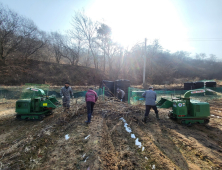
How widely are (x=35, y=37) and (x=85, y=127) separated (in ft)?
80.1

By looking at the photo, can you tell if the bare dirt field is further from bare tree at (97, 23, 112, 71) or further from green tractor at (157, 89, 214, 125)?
bare tree at (97, 23, 112, 71)

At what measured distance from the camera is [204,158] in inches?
109

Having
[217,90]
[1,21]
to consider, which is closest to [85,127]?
[217,90]

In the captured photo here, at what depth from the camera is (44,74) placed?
20062mm

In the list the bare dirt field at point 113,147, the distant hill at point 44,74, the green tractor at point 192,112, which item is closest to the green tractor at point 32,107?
the bare dirt field at point 113,147

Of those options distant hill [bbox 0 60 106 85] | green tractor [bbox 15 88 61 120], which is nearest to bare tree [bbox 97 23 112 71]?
distant hill [bbox 0 60 106 85]

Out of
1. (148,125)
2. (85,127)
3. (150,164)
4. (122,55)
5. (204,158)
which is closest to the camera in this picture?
(150,164)

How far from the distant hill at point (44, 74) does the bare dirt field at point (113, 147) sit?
1581 cm

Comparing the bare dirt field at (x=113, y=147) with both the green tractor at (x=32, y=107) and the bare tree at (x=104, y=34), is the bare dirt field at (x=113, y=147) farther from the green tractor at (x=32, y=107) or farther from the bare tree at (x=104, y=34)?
the bare tree at (x=104, y=34)

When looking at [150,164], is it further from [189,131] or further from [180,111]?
[180,111]

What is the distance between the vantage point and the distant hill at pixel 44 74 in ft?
57.5

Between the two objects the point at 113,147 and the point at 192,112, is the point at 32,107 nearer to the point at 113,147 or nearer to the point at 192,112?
the point at 113,147

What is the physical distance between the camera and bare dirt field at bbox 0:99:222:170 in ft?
8.10

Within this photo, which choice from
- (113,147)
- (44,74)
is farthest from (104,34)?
(113,147)
